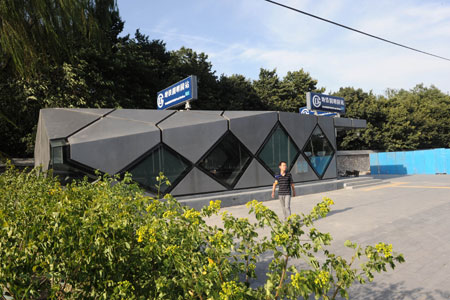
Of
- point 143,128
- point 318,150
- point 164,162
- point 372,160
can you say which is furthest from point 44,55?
point 372,160

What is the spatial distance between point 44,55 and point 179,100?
19.1ft

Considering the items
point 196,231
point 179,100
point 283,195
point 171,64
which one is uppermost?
point 171,64

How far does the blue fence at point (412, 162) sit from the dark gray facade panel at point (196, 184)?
74.0 feet

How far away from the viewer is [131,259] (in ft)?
7.94

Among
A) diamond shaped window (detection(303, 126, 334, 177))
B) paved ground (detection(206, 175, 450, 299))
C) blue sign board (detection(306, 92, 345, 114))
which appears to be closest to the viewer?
paved ground (detection(206, 175, 450, 299))

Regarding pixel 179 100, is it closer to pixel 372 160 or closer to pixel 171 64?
pixel 171 64

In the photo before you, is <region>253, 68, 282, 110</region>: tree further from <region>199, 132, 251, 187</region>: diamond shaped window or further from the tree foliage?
<region>199, 132, 251, 187</region>: diamond shaped window

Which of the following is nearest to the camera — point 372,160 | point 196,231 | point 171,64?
point 196,231

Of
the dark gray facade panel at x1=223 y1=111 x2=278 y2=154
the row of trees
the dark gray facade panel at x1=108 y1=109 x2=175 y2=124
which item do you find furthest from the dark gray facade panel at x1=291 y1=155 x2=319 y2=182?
the row of trees

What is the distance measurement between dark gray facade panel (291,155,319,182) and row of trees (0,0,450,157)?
10.7m

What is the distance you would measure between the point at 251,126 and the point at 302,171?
388 cm

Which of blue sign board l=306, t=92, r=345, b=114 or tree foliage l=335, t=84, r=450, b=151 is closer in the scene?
blue sign board l=306, t=92, r=345, b=114

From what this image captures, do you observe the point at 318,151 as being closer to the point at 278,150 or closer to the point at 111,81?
the point at 278,150

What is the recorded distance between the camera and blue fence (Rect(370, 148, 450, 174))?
24.0 meters
